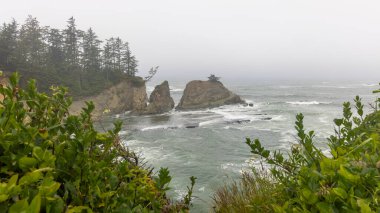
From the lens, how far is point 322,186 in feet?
5.08

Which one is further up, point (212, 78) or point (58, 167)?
point (212, 78)

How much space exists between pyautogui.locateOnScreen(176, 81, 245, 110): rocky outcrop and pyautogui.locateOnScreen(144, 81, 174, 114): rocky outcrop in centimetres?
283

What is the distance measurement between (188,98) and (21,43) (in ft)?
97.4

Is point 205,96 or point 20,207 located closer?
point 20,207

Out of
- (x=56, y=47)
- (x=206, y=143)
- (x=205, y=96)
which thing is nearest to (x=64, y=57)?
(x=56, y=47)

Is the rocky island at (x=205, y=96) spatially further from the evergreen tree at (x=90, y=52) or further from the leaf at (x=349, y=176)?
the leaf at (x=349, y=176)

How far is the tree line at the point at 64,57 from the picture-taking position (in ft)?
138

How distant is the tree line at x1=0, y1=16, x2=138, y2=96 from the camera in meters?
42.1

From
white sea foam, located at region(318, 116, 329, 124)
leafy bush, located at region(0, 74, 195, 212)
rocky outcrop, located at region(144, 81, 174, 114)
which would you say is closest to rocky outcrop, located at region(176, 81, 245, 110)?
rocky outcrop, located at region(144, 81, 174, 114)

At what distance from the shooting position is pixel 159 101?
5241 centimetres

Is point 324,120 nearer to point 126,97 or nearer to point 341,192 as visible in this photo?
point 126,97

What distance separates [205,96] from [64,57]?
91.7ft

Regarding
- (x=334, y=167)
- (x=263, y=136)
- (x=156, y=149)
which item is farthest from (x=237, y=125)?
(x=334, y=167)

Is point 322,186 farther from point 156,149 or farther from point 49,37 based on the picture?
point 49,37
